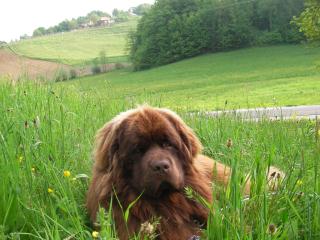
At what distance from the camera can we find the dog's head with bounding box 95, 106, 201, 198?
3.72 meters

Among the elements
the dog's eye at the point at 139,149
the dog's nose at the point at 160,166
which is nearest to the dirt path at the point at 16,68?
the dog's eye at the point at 139,149

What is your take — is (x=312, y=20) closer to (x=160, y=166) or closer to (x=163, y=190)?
(x=163, y=190)

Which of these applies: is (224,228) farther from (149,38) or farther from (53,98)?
(149,38)

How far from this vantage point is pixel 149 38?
9069 centimetres

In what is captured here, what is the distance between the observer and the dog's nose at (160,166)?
3650 millimetres

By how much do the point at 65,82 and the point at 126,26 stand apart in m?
116

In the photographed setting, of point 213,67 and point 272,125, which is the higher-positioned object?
point 272,125

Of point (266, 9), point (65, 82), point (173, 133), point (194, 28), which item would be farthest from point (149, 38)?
point (173, 133)

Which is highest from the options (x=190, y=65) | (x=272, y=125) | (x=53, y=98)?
(x=53, y=98)

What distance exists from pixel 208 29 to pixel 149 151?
8787 cm

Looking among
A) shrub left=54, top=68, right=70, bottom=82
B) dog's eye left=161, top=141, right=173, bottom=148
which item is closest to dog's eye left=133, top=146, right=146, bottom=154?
dog's eye left=161, top=141, right=173, bottom=148

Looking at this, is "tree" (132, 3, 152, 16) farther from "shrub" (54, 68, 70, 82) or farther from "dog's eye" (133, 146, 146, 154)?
"dog's eye" (133, 146, 146, 154)

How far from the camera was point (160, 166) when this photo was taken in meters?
3.65

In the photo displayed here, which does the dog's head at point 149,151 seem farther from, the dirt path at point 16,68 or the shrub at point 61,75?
the dirt path at point 16,68
